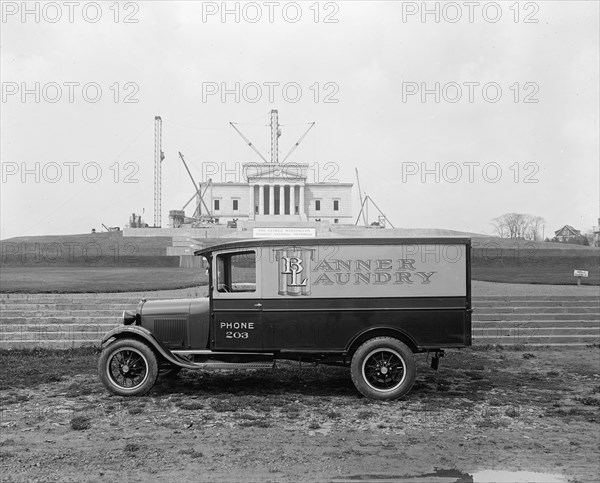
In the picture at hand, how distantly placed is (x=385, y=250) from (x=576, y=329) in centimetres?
810

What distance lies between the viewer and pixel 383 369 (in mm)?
7914

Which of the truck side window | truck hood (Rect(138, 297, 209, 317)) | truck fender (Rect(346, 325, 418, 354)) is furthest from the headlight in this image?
truck fender (Rect(346, 325, 418, 354))

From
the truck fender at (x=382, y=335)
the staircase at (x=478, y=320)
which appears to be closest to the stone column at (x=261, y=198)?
the staircase at (x=478, y=320)

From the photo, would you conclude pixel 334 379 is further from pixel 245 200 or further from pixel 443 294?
pixel 245 200

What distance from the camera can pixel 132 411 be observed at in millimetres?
7176

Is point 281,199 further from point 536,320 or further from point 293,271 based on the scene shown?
point 293,271

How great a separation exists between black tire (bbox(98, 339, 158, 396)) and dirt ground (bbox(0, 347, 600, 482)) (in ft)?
0.72

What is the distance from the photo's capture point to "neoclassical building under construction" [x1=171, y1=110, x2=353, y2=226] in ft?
312

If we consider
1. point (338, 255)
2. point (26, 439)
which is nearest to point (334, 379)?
point (338, 255)

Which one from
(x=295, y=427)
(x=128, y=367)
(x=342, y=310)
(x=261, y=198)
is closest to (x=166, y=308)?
(x=128, y=367)

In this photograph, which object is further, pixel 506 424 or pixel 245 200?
pixel 245 200

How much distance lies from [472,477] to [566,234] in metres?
95.2

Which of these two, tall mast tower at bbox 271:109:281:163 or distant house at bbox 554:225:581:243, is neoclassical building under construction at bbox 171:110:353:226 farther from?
distant house at bbox 554:225:581:243

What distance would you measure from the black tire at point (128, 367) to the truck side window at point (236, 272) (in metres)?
1.49
